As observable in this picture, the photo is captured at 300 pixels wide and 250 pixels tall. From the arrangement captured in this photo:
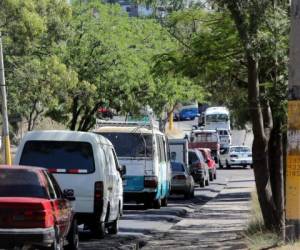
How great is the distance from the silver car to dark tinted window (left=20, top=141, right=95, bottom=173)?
1553 cm

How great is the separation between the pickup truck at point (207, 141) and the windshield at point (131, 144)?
37885 mm

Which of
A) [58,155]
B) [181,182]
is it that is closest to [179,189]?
[181,182]

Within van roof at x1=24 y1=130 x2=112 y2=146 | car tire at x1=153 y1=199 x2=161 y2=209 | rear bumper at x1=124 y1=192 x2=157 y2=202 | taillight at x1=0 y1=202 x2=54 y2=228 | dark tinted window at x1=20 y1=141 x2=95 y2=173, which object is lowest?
car tire at x1=153 y1=199 x2=161 y2=209

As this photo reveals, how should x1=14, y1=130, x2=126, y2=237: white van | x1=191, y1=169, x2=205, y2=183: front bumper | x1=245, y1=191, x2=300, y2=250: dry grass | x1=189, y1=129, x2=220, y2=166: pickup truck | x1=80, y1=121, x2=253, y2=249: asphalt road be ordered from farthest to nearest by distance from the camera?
x1=189, y1=129, x2=220, y2=166: pickup truck
x1=191, y1=169, x2=205, y2=183: front bumper
x1=80, y1=121, x2=253, y2=249: asphalt road
x1=14, y1=130, x2=126, y2=237: white van
x1=245, y1=191, x2=300, y2=250: dry grass

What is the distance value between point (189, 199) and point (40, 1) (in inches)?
377

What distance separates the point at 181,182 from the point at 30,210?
2052cm

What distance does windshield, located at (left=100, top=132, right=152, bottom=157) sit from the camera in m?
25.5

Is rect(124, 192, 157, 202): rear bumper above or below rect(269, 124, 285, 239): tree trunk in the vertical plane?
below

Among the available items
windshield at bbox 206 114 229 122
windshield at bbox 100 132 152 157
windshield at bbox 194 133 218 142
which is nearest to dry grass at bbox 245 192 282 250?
windshield at bbox 100 132 152 157

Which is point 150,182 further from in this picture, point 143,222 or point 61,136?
point 61,136

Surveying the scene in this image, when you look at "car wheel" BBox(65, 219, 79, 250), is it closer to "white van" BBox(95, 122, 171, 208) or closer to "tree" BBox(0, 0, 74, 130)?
"white van" BBox(95, 122, 171, 208)

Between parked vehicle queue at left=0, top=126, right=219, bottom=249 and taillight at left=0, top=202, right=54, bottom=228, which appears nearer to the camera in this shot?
taillight at left=0, top=202, right=54, bottom=228

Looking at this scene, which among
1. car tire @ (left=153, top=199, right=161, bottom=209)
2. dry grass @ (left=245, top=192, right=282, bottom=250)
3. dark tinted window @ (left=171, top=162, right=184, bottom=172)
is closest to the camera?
dry grass @ (left=245, top=192, right=282, bottom=250)

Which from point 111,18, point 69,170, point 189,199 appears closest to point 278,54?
point 69,170
